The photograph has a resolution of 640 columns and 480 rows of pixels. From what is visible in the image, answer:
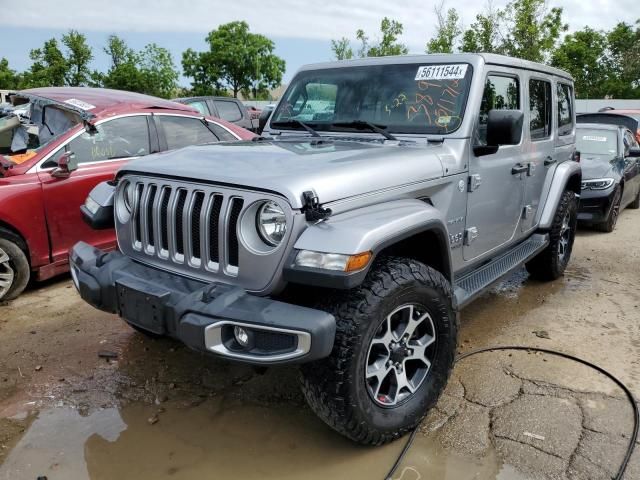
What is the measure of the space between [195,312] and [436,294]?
4.01 ft

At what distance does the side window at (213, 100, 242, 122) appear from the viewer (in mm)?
11906

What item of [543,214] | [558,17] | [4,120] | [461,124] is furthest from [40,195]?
[558,17]

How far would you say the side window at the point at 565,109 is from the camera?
492 centimetres

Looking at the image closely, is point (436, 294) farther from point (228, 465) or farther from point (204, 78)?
point (204, 78)

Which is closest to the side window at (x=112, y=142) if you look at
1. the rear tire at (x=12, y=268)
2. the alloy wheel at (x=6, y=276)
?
the rear tire at (x=12, y=268)

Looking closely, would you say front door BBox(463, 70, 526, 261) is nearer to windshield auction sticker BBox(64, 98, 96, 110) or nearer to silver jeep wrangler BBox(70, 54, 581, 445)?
silver jeep wrangler BBox(70, 54, 581, 445)

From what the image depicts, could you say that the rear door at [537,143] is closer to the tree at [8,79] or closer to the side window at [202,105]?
the side window at [202,105]

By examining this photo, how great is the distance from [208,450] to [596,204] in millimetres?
6346

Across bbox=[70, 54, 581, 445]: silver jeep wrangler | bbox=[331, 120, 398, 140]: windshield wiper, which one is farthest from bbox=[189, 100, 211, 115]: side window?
bbox=[331, 120, 398, 140]: windshield wiper

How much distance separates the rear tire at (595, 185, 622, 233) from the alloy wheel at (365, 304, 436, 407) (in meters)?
5.61

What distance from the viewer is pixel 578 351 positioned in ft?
12.6

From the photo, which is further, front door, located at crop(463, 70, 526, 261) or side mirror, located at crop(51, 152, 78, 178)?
side mirror, located at crop(51, 152, 78, 178)

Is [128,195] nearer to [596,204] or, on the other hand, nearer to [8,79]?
[596,204]

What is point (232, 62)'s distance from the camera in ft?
Result: 171
